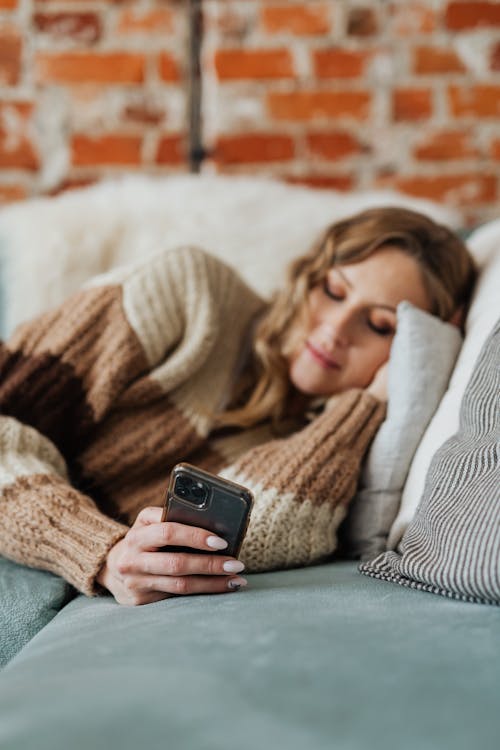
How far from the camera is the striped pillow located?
25.1 inches

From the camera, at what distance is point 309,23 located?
175 cm

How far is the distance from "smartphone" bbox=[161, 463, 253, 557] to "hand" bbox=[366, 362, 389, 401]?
0.42 m

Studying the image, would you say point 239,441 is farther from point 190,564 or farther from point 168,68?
point 168,68

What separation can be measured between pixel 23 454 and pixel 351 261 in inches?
23.3

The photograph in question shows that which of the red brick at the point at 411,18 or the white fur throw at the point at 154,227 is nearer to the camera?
the white fur throw at the point at 154,227

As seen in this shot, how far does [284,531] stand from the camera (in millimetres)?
849

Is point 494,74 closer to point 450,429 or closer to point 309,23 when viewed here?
point 309,23

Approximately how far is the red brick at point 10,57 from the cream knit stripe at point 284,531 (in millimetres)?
1339

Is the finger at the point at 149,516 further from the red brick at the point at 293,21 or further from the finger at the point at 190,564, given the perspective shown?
the red brick at the point at 293,21

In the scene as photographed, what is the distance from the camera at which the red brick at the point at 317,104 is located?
5.80ft

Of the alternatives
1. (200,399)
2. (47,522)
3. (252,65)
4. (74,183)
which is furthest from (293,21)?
(47,522)

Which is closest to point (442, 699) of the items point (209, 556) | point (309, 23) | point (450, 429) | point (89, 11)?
point (209, 556)

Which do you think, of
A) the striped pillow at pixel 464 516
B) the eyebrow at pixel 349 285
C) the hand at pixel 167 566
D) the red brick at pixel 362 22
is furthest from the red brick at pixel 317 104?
the hand at pixel 167 566

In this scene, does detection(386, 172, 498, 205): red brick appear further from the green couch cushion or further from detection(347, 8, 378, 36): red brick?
the green couch cushion
